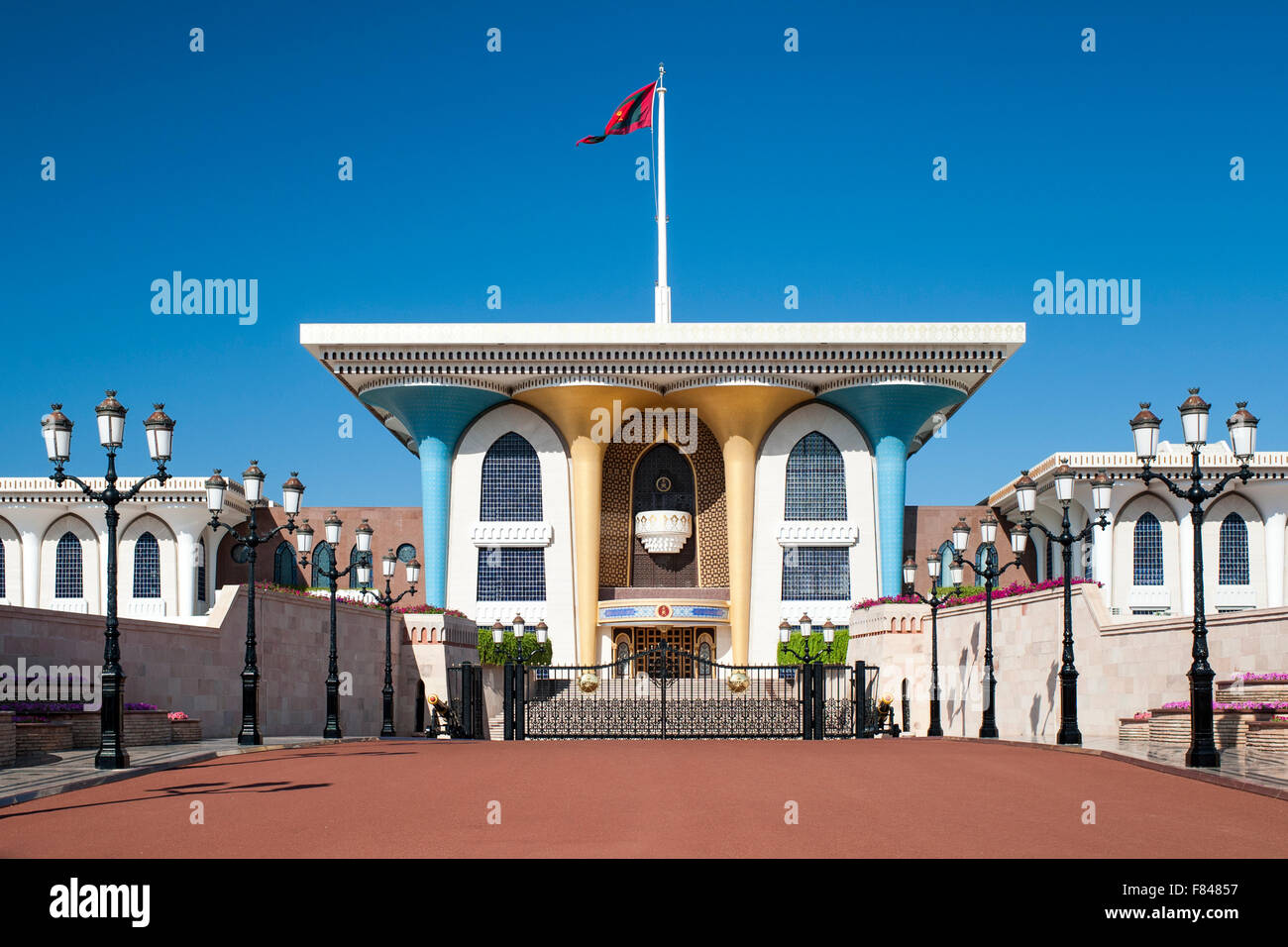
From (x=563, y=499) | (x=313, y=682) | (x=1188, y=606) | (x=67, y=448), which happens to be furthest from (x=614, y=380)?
(x=67, y=448)

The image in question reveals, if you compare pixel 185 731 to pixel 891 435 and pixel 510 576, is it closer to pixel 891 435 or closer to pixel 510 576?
pixel 510 576

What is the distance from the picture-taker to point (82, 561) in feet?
183

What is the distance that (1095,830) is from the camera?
30.2ft

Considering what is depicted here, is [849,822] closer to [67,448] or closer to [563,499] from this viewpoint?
[67,448]

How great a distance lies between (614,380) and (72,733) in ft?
103

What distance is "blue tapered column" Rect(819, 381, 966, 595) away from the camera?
47250 millimetres

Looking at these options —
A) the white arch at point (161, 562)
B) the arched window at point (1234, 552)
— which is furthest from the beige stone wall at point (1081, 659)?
the white arch at point (161, 562)

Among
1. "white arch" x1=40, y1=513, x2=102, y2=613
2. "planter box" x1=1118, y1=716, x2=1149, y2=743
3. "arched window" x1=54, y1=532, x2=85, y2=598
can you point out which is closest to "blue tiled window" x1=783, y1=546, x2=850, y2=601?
"planter box" x1=1118, y1=716, x2=1149, y2=743

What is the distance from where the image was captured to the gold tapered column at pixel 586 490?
159 feet

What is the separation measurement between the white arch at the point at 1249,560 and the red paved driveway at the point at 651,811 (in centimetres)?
3818

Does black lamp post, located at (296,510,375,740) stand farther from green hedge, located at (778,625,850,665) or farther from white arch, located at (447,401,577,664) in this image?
green hedge, located at (778,625,850,665)

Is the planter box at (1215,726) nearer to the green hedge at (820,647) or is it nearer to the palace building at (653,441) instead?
the green hedge at (820,647)

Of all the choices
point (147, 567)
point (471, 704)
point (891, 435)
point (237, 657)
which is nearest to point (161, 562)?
point (147, 567)

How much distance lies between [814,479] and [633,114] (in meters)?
16.6
